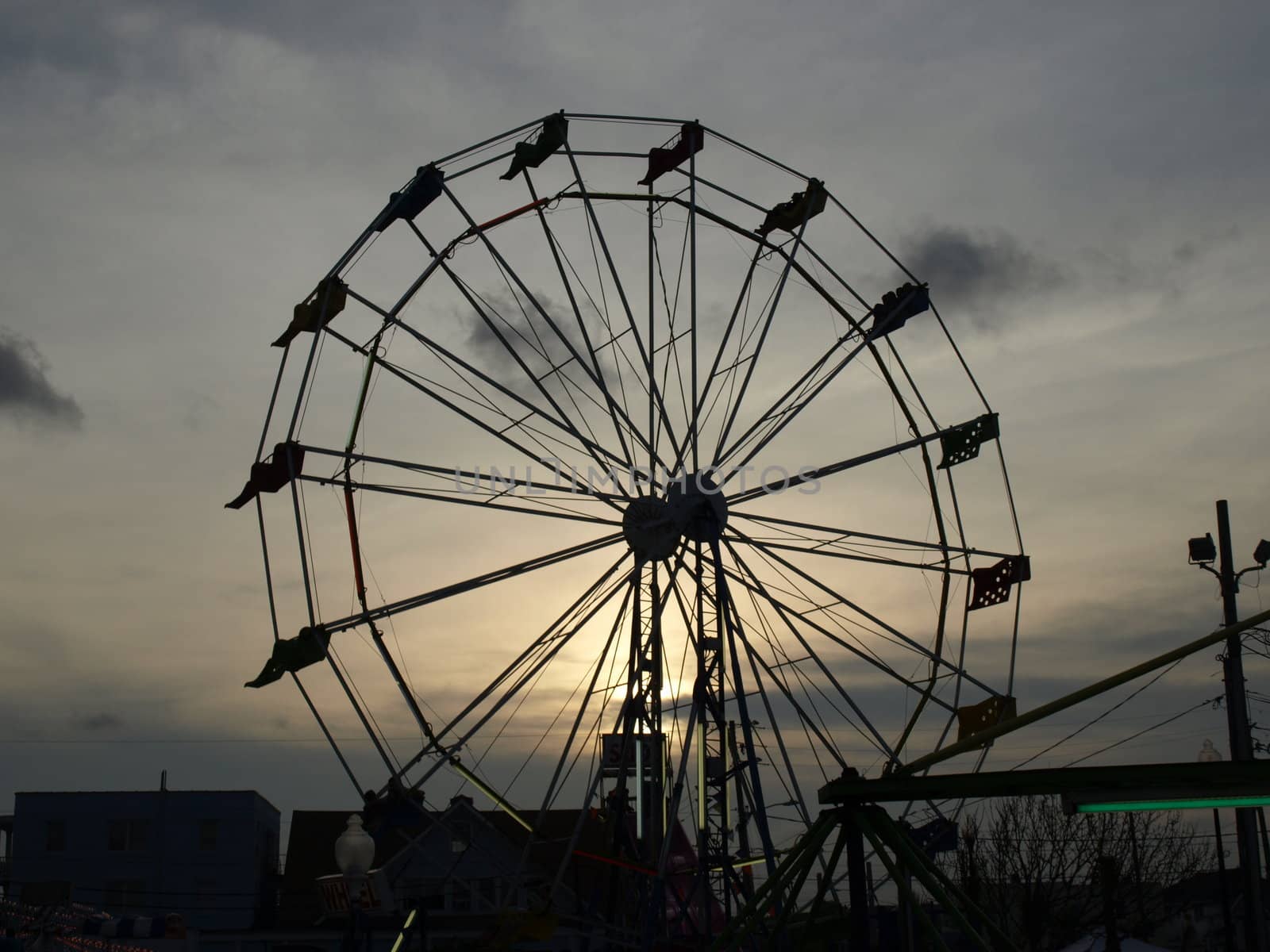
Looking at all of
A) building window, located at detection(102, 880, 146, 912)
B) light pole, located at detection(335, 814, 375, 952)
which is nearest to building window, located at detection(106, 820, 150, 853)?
building window, located at detection(102, 880, 146, 912)

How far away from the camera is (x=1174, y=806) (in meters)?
10.7

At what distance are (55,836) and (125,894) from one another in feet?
11.8

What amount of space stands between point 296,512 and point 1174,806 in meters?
14.9

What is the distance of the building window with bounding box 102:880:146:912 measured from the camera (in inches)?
2063

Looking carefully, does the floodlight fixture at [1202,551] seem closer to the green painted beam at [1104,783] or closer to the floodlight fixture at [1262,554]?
the floodlight fixture at [1262,554]

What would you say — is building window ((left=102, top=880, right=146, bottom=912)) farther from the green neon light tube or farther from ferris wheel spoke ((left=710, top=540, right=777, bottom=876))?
the green neon light tube

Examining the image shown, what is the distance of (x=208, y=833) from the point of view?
53.9 metres

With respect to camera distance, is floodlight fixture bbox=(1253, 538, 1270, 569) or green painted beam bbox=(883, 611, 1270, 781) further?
floodlight fixture bbox=(1253, 538, 1270, 569)

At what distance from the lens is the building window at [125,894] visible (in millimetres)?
52406

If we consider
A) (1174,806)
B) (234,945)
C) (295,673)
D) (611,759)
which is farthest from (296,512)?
(234,945)

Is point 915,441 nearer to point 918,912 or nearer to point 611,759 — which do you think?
point 611,759

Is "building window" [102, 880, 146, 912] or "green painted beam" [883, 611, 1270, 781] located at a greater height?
"green painted beam" [883, 611, 1270, 781]

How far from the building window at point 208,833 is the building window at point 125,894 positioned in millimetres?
2630

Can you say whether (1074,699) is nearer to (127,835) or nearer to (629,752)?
(629,752)
